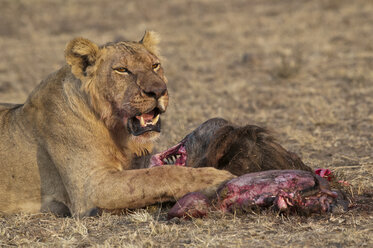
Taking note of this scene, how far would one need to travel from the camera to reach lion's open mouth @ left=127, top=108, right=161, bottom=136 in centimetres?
450

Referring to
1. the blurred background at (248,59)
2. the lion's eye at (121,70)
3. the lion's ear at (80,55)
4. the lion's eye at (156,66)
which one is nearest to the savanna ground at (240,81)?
the blurred background at (248,59)

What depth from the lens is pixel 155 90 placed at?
432 centimetres

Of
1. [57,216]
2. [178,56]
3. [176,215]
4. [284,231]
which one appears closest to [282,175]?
[284,231]

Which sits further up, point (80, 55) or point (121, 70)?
point (80, 55)

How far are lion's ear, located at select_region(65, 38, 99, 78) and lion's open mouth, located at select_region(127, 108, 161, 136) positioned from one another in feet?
1.85

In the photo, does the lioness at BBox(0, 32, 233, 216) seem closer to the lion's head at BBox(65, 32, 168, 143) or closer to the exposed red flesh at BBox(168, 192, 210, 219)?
the lion's head at BBox(65, 32, 168, 143)

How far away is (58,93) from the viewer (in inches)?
190

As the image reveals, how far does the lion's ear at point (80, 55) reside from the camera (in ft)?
15.3

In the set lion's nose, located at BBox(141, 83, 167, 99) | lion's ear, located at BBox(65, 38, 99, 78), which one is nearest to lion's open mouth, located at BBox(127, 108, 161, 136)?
lion's nose, located at BBox(141, 83, 167, 99)

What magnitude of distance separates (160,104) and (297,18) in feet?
42.5

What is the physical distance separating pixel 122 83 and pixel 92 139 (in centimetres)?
48

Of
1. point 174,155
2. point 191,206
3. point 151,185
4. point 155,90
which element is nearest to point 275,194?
point 191,206

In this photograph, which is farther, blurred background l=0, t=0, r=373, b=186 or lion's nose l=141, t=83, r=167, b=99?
blurred background l=0, t=0, r=373, b=186

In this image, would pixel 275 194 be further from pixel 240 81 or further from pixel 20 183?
pixel 240 81
